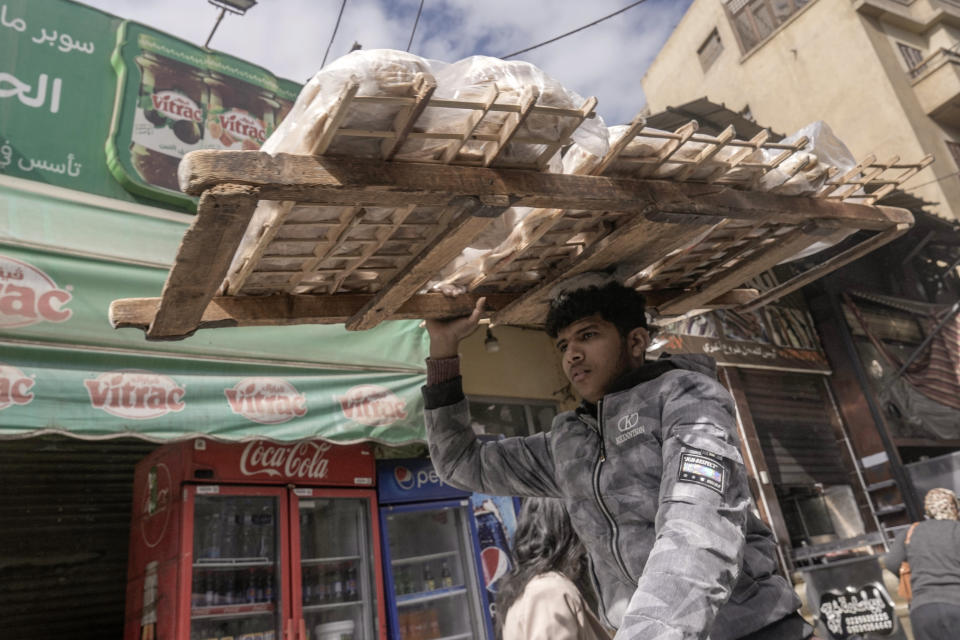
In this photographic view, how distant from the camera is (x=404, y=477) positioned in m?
6.32

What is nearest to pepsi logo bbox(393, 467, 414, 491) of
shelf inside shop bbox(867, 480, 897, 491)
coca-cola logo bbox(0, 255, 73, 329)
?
coca-cola logo bbox(0, 255, 73, 329)

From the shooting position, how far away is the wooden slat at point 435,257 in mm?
1917

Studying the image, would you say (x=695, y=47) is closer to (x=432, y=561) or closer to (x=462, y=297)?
(x=432, y=561)

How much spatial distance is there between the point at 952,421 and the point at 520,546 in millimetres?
11326

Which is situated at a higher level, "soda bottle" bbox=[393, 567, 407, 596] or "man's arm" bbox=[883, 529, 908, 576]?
"soda bottle" bbox=[393, 567, 407, 596]

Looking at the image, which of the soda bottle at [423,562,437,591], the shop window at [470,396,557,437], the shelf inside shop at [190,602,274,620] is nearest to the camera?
the shelf inside shop at [190,602,274,620]

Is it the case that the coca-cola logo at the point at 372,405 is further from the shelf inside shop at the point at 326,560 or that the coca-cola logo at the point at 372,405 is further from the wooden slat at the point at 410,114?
Result: the wooden slat at the point at 410,114

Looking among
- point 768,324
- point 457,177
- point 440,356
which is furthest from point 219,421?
point 768,324

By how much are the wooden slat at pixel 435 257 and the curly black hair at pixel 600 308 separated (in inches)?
17.8

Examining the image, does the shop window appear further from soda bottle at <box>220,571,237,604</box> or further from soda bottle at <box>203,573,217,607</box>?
soda bottle at <box>203,573,217,607</box>

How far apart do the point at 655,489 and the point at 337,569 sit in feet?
15.2

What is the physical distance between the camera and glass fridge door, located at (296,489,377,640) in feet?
18.5

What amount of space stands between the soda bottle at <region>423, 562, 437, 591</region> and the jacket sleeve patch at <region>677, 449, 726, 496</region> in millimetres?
5116

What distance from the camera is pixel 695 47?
21.1m
